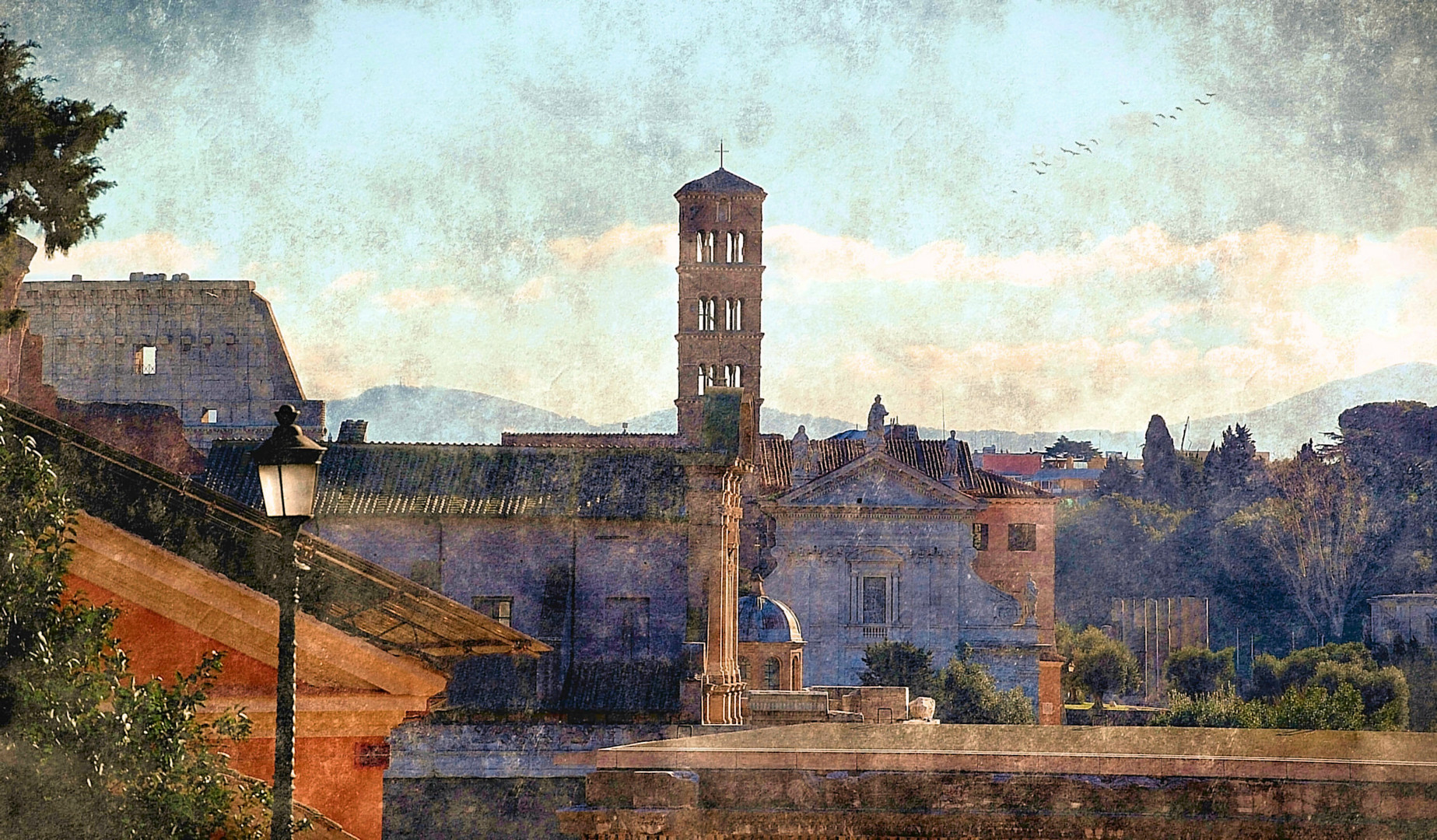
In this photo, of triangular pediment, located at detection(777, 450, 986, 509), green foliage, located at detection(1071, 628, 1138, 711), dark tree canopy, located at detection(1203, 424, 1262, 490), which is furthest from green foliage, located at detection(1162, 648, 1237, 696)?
dark tree canopy, located at detection(1203, 424, 1262, 490)

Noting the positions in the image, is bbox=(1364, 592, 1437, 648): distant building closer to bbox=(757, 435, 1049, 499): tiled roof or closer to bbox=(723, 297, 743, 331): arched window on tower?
bbox=(757, 435, 1049, 499): tiled roof

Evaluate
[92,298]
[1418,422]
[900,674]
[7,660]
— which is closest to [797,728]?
[7,660]

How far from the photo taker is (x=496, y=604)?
26891 mm

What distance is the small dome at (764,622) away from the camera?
36625 mm

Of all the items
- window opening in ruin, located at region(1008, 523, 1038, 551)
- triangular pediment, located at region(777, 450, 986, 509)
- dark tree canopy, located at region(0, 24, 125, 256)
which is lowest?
dark tree canopy, located at region(0, 24, 125, 256)

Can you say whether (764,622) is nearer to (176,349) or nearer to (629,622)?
(629,622)

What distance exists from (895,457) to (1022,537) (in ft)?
19.7

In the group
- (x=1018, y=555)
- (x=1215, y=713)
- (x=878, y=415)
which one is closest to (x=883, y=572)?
(x=878, y=415)

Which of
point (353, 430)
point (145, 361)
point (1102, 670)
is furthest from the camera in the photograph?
point (1102, 670)

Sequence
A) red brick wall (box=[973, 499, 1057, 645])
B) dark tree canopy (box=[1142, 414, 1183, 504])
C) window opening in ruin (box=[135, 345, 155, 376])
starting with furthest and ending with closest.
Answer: dark tree canopy (box=[1142, 414, 1183, 504]) < red brick wall (box=[973, 499, 1057, 645]) < window opening in ruin (box=[135, 345, 155, 376])

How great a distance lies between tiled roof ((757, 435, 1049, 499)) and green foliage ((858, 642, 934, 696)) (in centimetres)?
604

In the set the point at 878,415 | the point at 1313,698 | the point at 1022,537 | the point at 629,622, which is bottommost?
the point at 1313,698

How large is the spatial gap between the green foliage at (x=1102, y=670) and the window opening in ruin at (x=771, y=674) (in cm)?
1926

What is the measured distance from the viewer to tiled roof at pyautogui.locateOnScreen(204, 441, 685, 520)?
2731cm
